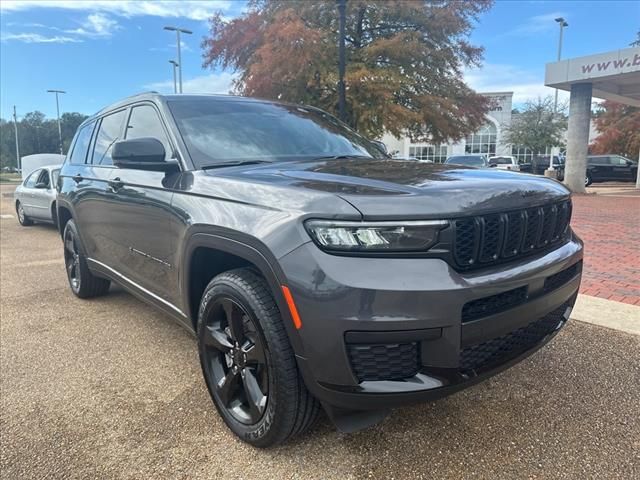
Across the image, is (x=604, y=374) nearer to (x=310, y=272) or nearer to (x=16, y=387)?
(x=310, y=272)

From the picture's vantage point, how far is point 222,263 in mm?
2693

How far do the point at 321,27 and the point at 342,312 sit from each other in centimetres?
1666

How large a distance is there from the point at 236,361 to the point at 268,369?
1.04 ft

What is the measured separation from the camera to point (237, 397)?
2529 mm

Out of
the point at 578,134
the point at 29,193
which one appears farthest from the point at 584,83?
the point at 29,193

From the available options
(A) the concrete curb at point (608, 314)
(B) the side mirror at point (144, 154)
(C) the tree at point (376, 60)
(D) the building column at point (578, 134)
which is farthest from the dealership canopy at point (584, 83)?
(B) the side mirror at point (144, 154)

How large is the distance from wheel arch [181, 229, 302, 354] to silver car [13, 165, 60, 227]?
7936mm

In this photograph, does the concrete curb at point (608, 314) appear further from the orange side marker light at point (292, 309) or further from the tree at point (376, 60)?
the tree at point (376, 60)

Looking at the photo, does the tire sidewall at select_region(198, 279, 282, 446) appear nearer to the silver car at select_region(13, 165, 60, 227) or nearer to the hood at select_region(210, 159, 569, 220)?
the hood at select_region(210, 159, 569, 220)

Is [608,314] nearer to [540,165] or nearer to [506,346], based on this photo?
[506,346]

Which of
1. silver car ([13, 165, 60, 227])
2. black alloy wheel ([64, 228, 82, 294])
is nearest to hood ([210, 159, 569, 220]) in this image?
black alloy wheel ([64, 228, 82, 294])

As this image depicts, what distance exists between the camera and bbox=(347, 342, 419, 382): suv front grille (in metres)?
1.89

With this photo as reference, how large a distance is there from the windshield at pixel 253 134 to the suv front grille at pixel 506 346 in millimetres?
1608

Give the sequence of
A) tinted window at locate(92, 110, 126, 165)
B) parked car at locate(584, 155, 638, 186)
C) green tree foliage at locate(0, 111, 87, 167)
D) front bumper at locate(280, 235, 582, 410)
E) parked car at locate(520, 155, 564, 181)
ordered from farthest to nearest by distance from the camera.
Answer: green tree foliage at locate(0, 111, 87, 167)
parked car at locate(520, 155, 564, 181)
parked car at locate(584, 155, 638, 186)
tinted window at locate(92, 110, 126, 165)
front bumper at locate(280, 235, 582, 410)
